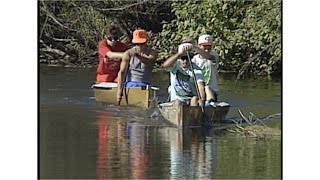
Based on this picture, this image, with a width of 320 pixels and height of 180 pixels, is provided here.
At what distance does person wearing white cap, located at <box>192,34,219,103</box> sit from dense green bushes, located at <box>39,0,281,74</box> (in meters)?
0.07

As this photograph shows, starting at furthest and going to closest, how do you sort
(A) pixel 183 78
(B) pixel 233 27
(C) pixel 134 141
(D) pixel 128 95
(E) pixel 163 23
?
1. (B) pixel 233 27
2. (E) pixel 163 23
3. (D) pixel 128 95
4. (A) pixel 183 78
5. (C) pixel 134 141

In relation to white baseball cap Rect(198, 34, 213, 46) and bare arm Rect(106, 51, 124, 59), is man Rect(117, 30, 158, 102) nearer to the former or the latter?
bare arm Rect(106, 51, 124, 59)

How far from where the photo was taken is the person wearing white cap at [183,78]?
5238mm

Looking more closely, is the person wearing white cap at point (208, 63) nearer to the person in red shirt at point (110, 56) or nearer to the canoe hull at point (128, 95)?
the canoe hull at point (128, 95)

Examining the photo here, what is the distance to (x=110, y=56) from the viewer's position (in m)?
5.34

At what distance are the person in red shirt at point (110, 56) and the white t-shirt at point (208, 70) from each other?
16.9 inches

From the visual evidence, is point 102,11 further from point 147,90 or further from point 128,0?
point 147,90

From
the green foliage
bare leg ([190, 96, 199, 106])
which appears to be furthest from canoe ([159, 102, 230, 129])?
the green foliage

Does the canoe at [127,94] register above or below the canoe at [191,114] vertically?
above

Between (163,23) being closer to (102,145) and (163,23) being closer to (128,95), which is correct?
(128,95)

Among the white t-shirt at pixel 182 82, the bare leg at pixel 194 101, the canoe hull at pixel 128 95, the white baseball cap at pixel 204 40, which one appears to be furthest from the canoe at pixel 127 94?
the white baseball cap at pixel 204 40

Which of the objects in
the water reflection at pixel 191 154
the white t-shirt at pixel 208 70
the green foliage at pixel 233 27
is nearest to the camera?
the water reflection at pixel 191 154

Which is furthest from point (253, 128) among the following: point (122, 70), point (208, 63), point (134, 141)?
point (122, 70)

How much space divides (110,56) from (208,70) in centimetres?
57
